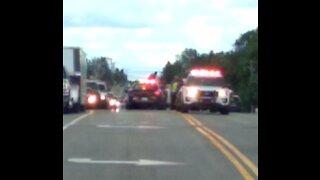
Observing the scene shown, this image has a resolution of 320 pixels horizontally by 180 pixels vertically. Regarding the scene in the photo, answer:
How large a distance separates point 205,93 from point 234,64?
78.5 metres

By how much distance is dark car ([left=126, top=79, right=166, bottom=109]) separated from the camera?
47.1 meters

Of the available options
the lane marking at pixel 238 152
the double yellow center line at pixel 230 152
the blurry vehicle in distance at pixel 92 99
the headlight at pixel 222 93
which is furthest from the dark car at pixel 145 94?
the lane marking at pixel 238 152

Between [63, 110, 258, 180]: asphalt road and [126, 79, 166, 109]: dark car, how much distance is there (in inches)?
759

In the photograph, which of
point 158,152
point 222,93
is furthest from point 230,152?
point 222,93

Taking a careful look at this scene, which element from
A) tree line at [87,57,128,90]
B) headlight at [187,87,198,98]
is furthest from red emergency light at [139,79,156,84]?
tree line at [87,57,128,90]

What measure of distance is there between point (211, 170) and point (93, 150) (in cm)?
433

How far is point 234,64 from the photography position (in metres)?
119

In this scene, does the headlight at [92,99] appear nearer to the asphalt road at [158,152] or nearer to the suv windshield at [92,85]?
the suv windshield at [92,85]

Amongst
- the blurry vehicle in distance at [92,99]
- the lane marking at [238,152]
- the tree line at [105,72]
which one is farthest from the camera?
the tree line at [105,72]

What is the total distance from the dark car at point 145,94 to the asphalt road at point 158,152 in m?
19.3

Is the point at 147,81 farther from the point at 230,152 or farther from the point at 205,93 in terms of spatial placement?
the point at 230,152

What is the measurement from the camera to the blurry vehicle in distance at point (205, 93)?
135 ft
